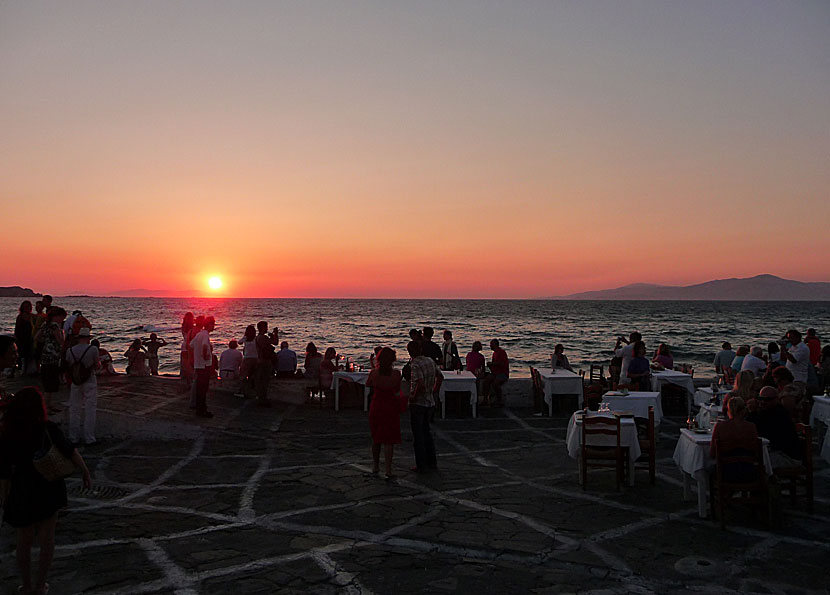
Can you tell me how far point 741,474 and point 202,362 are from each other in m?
9.41

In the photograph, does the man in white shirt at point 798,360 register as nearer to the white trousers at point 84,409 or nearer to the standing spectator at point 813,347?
the standing spectator at point 813,347

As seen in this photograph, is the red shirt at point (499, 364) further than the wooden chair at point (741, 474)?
Yes

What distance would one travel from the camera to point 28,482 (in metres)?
4.85

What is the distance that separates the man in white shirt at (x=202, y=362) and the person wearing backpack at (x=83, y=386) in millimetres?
2090

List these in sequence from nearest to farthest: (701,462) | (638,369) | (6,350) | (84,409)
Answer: (6,350)
(701,462)
(84,409)
(638,369)

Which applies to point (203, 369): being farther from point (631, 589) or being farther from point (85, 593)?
point (631, 589)

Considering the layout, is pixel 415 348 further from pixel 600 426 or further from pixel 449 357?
pixel 449 357

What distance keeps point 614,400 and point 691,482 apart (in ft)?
10.3

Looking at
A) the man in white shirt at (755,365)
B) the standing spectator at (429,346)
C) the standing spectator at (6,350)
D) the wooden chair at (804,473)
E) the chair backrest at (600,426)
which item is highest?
the standing spectator at (6,350)

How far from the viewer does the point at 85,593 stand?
5.12 m

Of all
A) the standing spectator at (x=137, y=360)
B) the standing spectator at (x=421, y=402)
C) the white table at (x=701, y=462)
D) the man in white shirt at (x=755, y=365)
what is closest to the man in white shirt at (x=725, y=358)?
the man in white shirt at (x=755, y=365)

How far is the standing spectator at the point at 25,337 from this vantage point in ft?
45.3

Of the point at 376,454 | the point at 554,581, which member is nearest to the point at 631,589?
the point at 554,581

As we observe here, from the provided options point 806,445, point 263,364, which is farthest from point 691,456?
point 263,364
